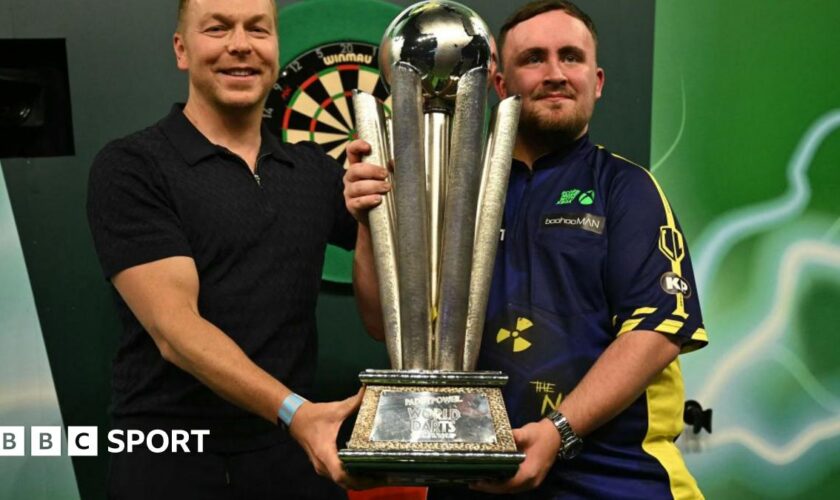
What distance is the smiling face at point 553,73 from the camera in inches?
68.1

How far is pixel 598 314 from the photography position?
1635 mm

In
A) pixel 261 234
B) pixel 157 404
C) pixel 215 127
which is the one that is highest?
pixel 215 127

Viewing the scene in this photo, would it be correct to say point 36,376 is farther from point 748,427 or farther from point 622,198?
point 748,427

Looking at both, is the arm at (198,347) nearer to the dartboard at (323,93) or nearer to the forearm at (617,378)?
the forearm at (617,378)

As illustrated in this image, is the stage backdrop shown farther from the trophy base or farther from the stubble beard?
the trophy base

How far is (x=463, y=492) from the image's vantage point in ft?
5.44

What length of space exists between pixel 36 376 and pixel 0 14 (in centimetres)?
96

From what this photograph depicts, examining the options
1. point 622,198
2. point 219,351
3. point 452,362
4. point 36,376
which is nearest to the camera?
point 452,362

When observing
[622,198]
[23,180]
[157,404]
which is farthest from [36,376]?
[622,198]

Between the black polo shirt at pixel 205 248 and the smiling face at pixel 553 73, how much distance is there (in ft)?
1.63

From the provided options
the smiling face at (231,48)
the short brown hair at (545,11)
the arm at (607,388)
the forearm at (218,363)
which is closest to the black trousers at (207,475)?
the forearm at (218,363)

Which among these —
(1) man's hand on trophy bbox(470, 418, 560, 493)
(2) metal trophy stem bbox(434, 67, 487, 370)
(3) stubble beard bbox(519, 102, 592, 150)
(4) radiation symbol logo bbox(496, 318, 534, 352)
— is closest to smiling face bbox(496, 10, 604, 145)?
(3) stubble beard bbox(519, 102, 592, 150)

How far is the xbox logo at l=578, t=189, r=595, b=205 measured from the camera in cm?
169

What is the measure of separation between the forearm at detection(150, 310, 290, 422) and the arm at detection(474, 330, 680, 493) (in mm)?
429
